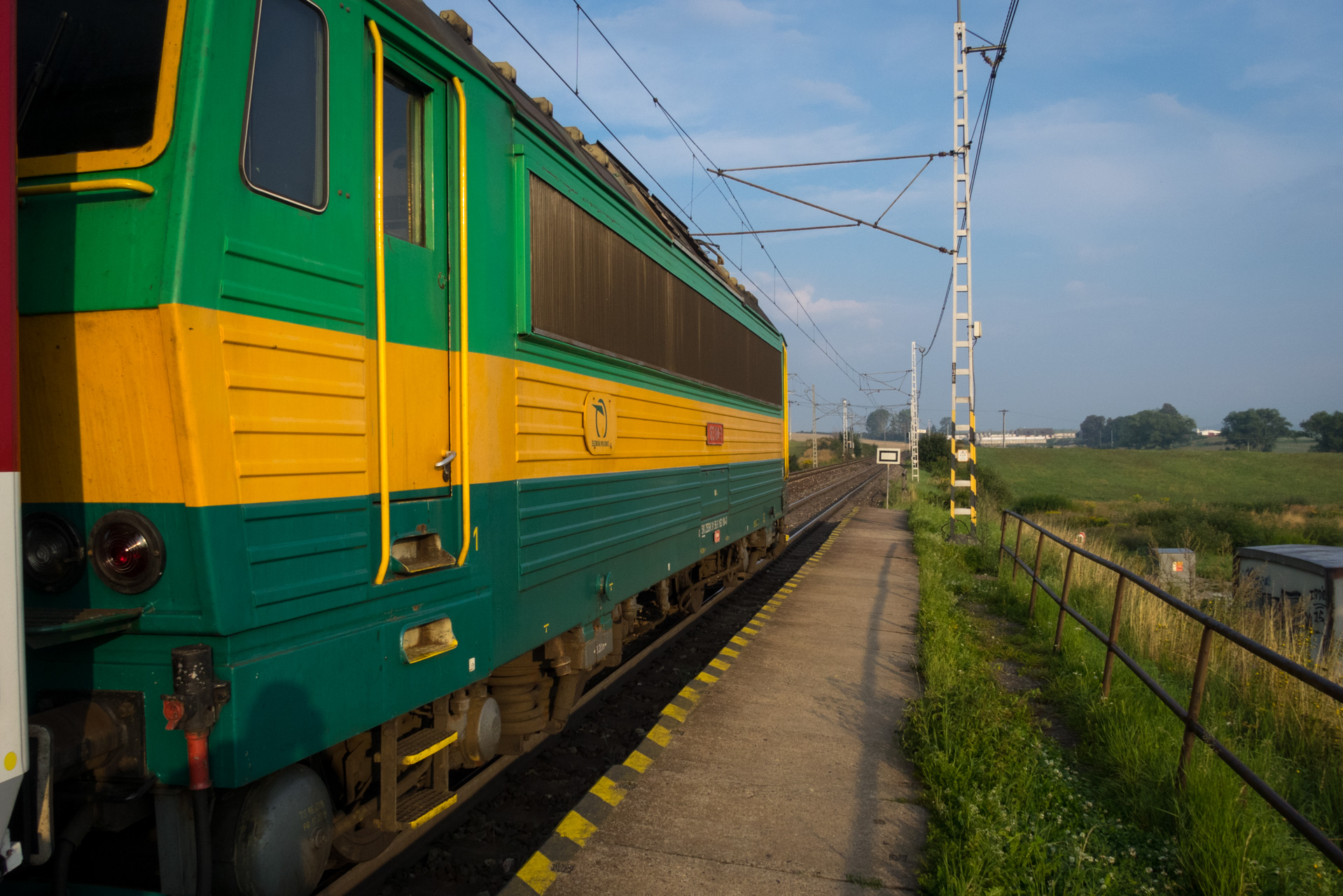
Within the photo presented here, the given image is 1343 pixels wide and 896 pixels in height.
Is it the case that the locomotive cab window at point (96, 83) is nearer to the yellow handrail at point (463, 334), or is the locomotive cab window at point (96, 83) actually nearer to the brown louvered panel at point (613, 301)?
the yellow handrail at point (463, 334)

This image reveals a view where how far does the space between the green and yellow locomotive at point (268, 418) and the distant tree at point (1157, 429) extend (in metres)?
184

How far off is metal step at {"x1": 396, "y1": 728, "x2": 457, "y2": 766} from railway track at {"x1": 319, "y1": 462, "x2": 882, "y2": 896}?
66cm

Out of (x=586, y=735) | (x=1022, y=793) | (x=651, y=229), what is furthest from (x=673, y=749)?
(x=651, y=229)

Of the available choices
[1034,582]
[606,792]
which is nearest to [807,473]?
[1034,582]

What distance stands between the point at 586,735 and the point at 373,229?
12.7ft

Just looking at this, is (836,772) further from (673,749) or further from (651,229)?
(651,229)

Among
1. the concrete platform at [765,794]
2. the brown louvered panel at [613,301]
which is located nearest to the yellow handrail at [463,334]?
the brown louvered panel at [613,301]

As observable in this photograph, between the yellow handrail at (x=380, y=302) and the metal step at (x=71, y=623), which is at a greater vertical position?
the yellow handrail at (x=380, y=302)

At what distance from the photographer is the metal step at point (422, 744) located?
3.34 meters

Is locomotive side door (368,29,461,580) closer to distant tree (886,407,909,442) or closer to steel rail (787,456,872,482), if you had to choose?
steel rail (787,456,872,482)

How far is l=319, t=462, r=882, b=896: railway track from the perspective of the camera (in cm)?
371

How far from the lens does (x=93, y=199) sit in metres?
2.40

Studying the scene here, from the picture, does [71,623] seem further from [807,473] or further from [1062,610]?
[807,473]

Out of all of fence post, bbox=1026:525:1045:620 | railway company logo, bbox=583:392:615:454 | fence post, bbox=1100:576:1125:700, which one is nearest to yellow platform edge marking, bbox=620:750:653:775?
railway company logo, bbox=583:392:615:454
